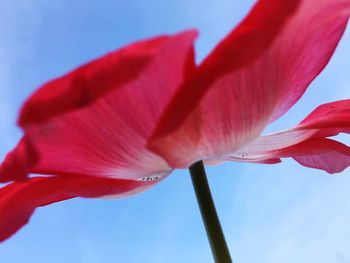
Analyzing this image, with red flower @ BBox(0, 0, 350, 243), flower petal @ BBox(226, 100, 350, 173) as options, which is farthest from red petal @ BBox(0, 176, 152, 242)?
flower petal @ BBox(226, 100, 350, 173)

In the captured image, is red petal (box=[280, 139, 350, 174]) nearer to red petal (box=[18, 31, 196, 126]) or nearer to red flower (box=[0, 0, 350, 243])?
red flower (box=[0, 0, 350, 243])

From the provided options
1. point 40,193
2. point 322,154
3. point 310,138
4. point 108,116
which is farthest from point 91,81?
point 322,154

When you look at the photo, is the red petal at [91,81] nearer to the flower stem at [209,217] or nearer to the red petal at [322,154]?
the flower stem at [209,217]

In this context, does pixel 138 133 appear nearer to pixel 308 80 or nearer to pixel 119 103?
pixel 119 103

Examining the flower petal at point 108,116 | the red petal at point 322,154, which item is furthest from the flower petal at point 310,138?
the flower petal at point 108,116

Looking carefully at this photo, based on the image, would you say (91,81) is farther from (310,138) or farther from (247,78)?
(310,138)

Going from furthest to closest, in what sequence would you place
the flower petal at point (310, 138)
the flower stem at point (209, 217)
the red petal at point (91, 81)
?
the flower petal at point (310, 138) < the flower stem at point (209, 217) < the red petal at point (91, 81)

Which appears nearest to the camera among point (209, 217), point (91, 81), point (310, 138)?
point (91, 81)
